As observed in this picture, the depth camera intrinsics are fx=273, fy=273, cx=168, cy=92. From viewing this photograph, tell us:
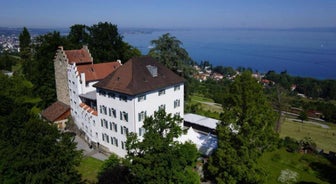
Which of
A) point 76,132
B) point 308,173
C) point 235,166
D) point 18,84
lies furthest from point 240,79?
point 18,84

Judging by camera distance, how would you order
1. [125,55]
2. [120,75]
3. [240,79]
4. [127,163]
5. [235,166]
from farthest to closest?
1. [125,55]
2. [120,75]
3. [240,79]
4. [235,166]
5. [127,163]

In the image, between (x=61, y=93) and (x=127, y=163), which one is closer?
(x=127, y=163)

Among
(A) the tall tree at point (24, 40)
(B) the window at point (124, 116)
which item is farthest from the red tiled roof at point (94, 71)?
(A) the tall tree at point (24, 40)

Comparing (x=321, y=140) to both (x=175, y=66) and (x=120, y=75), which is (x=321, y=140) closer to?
(x=175, y=66)

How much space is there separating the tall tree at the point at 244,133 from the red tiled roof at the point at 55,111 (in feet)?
103

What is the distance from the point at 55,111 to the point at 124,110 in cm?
2145

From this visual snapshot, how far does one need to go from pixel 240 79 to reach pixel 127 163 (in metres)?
12.6

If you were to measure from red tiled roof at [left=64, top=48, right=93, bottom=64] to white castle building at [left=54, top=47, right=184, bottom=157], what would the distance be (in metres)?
0.25

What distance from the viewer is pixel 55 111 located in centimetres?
4834

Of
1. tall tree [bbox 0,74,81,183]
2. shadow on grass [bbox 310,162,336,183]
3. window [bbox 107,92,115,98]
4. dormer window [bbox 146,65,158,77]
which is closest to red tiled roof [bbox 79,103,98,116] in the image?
window [bbox 107,92,115,98]

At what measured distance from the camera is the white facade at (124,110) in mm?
32250

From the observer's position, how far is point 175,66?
164 ft

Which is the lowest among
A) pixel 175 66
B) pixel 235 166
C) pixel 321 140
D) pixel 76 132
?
pixel 321 140

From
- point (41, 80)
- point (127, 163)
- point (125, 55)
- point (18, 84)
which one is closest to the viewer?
point (127, 163)
